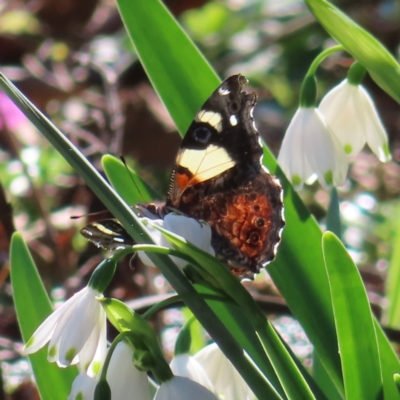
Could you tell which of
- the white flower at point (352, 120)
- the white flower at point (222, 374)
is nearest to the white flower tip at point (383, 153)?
the white flower at point (352, 120)

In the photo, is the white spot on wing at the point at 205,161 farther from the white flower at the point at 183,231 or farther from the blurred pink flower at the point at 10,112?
the blurred pink flower at the point at 10,112

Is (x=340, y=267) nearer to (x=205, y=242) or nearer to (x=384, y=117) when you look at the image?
(x=205, y=242)

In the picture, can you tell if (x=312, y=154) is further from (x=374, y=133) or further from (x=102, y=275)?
(x=102, y=275)

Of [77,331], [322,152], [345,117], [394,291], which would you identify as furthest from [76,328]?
[394,291]

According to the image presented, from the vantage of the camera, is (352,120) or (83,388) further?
(352,120)

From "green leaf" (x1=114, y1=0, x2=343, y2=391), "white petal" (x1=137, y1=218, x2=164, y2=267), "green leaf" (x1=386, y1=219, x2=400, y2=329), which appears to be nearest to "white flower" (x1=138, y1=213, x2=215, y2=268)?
"white petal" (x1=137, y1=218, x2=164, y2=267)

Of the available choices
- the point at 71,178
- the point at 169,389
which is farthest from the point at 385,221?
the point at 169,389

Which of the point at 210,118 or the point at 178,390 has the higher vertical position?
the point at 210,118
